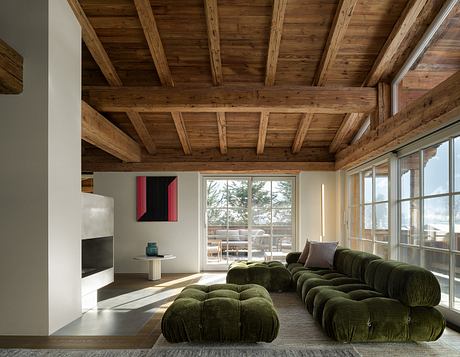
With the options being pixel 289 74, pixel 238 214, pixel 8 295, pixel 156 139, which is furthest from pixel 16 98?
pixel 238 214

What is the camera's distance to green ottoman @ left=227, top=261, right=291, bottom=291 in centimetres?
652

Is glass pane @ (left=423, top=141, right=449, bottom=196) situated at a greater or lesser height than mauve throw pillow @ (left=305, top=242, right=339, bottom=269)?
greater

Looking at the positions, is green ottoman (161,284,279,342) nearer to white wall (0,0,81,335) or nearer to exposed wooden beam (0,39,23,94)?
white wall (0,0,81,335)

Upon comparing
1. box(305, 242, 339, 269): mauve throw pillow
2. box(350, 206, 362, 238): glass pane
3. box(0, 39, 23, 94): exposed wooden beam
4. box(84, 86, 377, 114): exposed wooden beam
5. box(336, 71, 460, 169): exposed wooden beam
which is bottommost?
box(305, 242, 339, 269): mauve throw pillow

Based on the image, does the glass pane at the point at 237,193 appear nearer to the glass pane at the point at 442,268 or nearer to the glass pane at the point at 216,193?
the glass pane at the point at 216,193

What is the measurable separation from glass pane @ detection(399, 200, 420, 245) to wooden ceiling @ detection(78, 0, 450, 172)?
5.16 ft

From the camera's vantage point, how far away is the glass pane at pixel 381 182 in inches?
264

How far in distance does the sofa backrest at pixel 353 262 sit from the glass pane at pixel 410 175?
0.99m

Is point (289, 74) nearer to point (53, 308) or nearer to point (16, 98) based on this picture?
point (16, 98)

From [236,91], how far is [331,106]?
136cm

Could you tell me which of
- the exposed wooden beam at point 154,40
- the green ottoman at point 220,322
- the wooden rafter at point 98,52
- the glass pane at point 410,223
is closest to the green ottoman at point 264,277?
the glass pane at point 410,223

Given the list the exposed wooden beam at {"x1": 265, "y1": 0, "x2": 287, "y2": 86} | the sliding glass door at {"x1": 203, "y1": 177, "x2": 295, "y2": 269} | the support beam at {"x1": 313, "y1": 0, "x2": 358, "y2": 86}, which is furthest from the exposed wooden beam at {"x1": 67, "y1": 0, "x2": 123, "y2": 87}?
the sliding glass door at {"x1": 203, "y1": 177, "x2": 295, "y2": 269}

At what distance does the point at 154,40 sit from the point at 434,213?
381cm

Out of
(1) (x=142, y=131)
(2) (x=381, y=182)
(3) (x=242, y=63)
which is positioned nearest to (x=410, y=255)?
(2) (x=381, y=182)
